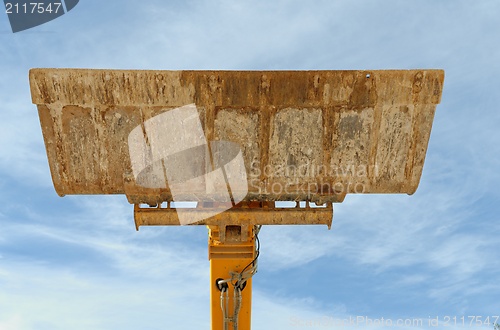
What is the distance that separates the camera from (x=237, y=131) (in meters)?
3.96

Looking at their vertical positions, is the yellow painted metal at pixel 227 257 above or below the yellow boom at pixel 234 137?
below

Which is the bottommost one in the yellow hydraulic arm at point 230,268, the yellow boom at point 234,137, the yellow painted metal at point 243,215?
the yellow hydraulic arm at point 230,268

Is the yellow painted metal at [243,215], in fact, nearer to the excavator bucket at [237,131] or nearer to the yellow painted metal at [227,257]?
the excavator bucket at [237,131]

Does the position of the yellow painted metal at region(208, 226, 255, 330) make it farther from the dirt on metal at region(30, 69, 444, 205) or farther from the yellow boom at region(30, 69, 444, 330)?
the dirt on metal at region(30, 69, 444, 205)

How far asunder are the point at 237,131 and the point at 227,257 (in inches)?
53.1

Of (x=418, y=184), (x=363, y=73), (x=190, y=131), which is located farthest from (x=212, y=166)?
(x=418, y=184)

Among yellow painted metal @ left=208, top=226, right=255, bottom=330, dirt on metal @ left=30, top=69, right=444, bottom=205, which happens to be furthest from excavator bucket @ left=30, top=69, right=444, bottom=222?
yellow painted metal @ left=208, top=226, right=255, bottom=330

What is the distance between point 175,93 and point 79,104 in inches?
32.4

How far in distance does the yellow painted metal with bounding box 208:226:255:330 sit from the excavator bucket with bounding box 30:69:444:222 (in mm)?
424

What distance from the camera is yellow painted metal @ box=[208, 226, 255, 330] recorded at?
14.5 ft

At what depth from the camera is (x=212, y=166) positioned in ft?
13.3

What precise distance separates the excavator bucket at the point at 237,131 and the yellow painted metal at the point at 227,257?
1.39 feet

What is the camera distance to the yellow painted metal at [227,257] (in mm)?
4422

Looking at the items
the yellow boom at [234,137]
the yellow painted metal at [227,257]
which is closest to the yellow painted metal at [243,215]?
the yellow boom at [234,137]
